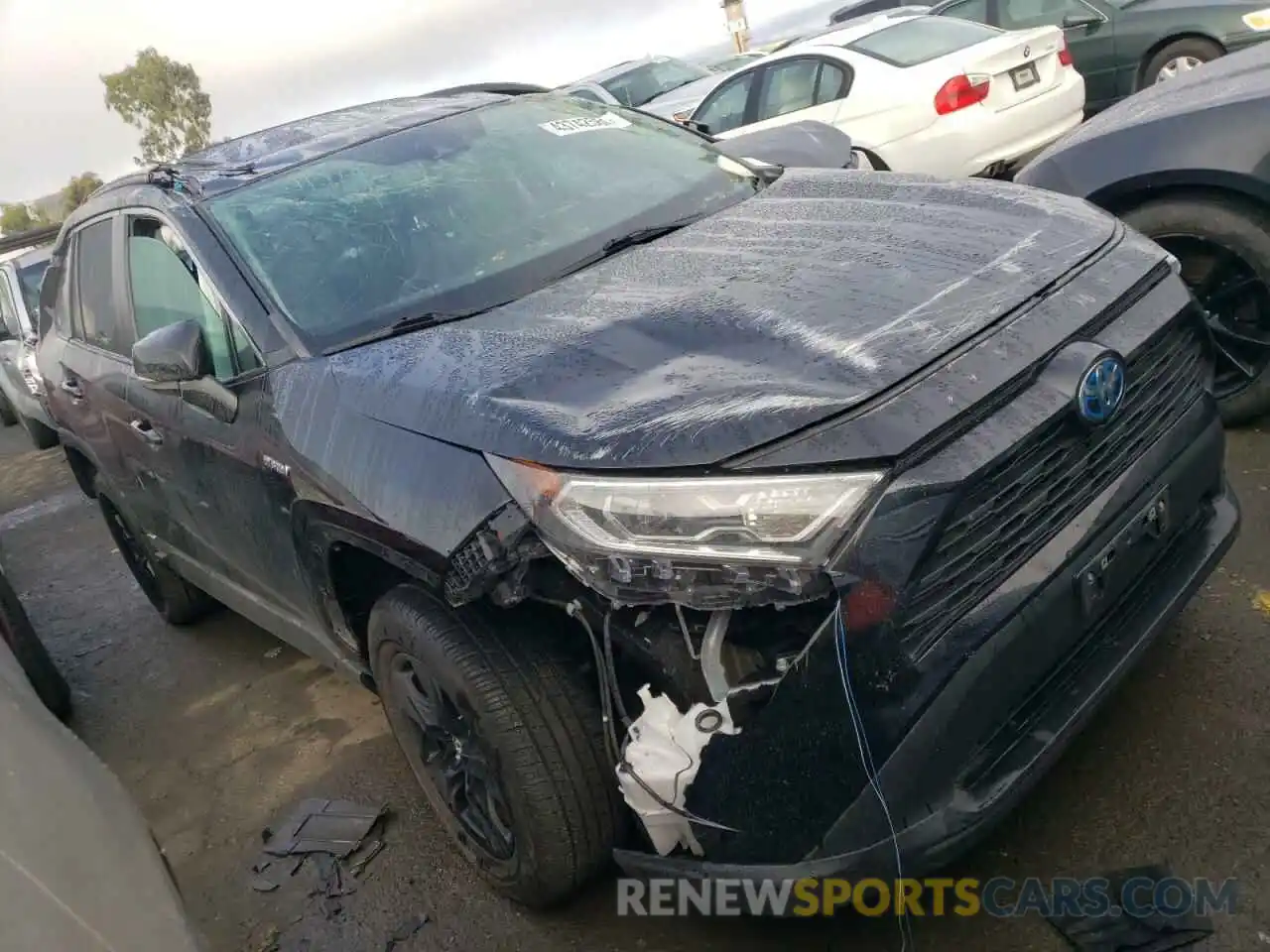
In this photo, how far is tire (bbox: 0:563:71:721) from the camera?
13.6 feet

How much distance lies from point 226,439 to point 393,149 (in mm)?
1098

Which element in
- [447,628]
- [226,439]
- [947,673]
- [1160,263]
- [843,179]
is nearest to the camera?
[947,673]

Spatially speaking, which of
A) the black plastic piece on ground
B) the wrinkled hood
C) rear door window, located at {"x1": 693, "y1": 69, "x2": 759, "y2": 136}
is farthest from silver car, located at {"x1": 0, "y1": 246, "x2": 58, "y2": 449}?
the black plastic piece on ground

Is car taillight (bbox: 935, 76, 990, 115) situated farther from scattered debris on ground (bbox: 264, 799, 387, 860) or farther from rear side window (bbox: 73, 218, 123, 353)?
scattered debris on ground (bbox: 264, 799, 387, 860)

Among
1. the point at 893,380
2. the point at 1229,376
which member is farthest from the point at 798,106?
the point at 893,380

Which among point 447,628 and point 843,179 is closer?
point 447,628

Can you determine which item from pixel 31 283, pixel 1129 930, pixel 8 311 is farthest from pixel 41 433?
pixel 1129 930

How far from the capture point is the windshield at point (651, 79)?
13.1 metres

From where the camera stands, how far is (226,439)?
2975 millimetres

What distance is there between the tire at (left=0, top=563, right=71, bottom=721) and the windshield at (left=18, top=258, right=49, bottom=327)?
6131mm

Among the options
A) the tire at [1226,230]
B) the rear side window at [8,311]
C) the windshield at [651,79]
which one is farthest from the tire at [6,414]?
the tire at [1226,230]

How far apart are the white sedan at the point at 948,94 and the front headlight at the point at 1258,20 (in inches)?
63.1

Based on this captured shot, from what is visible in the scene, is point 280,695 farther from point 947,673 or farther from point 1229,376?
point 1229,376

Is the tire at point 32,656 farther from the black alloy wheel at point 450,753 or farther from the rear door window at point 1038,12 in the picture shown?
the rear door window at point 1038,12
